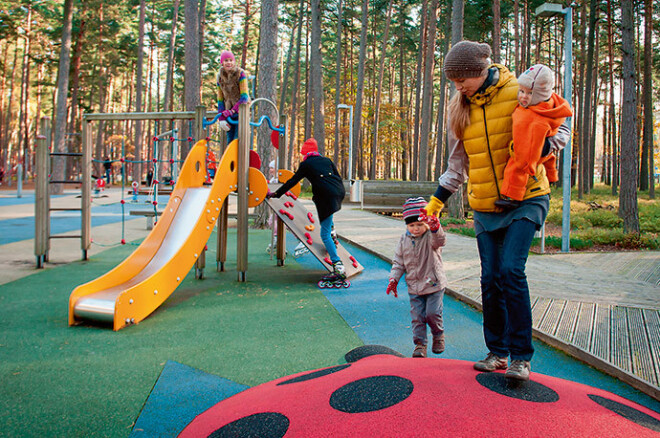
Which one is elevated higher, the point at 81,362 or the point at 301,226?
the point at 301,226

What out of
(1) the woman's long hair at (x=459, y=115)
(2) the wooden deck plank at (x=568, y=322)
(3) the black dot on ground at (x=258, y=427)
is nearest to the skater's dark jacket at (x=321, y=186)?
(2) the wooden deck plank at (x=568, y=322)

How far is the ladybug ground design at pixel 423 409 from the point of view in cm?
171

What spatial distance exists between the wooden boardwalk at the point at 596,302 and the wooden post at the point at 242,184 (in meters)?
2.69

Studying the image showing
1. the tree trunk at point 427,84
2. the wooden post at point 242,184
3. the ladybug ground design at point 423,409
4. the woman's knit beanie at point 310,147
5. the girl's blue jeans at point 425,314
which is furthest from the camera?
the tree trunk at point 427,84

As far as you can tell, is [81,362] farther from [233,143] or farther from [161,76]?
[161,76]

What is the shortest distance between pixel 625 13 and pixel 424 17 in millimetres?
16869

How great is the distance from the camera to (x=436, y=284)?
11.3 feet

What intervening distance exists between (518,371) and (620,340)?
226 centimetres

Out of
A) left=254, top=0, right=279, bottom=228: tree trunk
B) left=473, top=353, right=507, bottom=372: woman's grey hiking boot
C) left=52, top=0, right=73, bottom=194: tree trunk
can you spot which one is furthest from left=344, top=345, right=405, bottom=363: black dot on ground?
left=52, top=0, right=73, bottom=194: tree trunk

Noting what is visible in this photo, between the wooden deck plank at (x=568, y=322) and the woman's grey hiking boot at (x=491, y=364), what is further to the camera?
the wooden deck plank at (x=568, y=322)

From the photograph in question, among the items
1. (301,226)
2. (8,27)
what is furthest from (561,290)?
(8,27)

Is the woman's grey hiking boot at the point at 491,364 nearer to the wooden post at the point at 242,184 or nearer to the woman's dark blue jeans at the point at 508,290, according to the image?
the woman's dark blue jeans at the point at 508,290

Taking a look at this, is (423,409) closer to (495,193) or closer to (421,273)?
(495,193)

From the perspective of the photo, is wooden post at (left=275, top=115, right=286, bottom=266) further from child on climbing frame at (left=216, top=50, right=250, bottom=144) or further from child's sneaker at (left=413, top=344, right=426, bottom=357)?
child's sneaker at (left=413, top=344, right=426, bottom=357)
